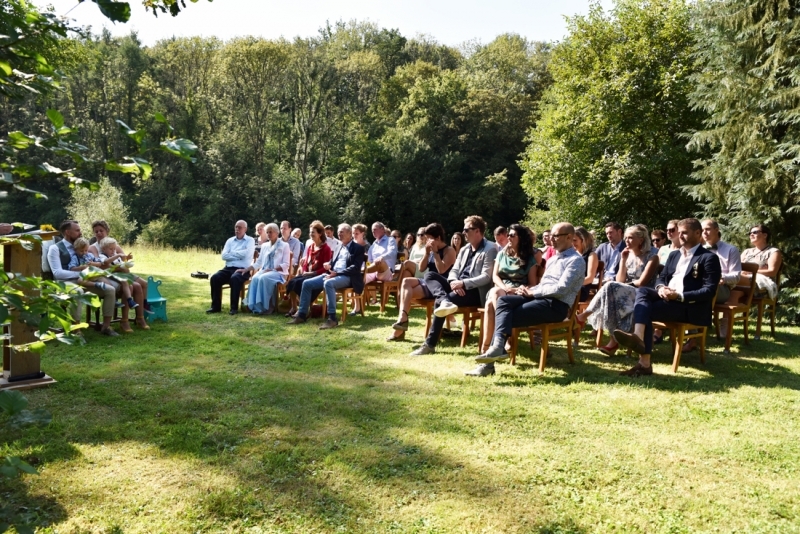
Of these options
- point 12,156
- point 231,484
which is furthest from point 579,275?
point 12,156

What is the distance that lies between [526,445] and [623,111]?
15.0 metres

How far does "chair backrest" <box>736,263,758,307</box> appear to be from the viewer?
22.6 feet

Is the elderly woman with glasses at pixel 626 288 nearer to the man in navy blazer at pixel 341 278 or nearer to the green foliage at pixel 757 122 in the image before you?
the man in navy blazer at pixel 341 278

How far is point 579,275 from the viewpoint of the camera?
5.58 metres

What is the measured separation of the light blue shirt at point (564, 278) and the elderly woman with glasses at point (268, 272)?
4.52m

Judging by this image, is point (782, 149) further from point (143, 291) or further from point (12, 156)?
point (12, 156)

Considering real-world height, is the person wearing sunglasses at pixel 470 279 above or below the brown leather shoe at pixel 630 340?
above

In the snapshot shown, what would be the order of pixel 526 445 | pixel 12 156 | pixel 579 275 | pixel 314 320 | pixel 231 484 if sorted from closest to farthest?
pixel 12 156 < pixel 231 484 < pixel 526 445 < pixel 579 275 < pixel 314 320

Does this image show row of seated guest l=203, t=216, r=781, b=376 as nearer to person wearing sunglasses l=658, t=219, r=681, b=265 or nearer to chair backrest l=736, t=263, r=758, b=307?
person wearing sunglasses l=658, t=219, r=681, b=265

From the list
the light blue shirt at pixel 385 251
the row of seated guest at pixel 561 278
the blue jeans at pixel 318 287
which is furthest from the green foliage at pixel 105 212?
the row of seated guest at pixel 561 278

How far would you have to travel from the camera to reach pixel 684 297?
561cm

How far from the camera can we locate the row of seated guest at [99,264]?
256 inches

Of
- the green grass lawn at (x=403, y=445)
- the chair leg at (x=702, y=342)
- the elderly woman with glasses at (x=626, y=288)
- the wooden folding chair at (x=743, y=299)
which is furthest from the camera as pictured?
the wooden folding chair at (x=743, y=299)

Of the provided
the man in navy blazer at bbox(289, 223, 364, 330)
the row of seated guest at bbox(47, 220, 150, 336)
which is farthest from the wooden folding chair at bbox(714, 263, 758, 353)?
the row of seated guest at bbox(47, 220, 150, 336)
